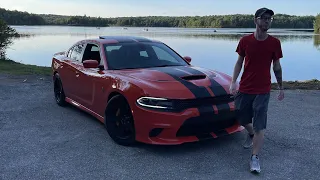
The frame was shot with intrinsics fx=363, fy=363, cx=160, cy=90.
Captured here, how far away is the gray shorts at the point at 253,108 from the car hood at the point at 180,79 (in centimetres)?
55

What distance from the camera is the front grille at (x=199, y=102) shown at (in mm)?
4523

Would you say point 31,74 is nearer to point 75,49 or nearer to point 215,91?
point 75,49

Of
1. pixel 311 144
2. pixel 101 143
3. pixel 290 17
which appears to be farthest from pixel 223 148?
pixel 290 17

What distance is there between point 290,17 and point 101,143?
94.8 metres

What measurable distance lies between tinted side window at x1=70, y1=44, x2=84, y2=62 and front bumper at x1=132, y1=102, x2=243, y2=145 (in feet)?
8.13

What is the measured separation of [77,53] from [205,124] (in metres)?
3.32

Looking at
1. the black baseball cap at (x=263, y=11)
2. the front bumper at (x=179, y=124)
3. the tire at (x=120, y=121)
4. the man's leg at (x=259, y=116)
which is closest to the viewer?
the black baseball cap at (x=263, y=11)

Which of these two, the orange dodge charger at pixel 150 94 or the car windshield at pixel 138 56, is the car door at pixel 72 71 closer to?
the orange dodge charger at pixel 150 94

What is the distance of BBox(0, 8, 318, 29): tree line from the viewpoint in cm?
7328

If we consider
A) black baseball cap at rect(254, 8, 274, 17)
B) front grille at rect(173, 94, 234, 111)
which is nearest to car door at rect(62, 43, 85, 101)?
front grille at rect(173, 94, 234, 111)

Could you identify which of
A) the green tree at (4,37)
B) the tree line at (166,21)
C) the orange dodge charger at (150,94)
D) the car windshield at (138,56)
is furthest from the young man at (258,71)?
the tree line at (166,21)

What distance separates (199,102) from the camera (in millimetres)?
4605

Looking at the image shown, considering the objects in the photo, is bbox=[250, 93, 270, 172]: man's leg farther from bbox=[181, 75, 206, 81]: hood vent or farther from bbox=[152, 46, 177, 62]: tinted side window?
bbox=[152, 46, 177, 62]: tinted side window

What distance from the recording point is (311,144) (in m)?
5.08
